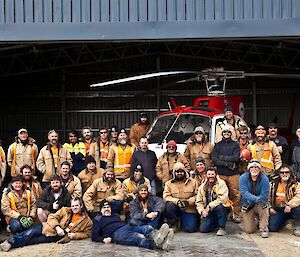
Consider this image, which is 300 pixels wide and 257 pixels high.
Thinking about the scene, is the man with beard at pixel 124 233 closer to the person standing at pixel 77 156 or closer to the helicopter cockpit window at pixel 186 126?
the person standing at pixel 77 156

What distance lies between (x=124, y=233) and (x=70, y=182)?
1.60 meters

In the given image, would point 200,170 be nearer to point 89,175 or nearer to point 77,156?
point 89,175

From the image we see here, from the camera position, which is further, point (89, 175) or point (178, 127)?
point (178, 127)

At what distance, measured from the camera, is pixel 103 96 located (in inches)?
811

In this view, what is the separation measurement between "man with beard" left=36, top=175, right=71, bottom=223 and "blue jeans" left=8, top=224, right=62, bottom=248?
22 cm

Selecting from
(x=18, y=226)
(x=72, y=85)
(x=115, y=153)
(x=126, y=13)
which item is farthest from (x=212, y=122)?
(x=72, y=85)

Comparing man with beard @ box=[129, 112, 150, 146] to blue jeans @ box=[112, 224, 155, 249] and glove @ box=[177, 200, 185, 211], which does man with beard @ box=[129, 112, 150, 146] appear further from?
blue jeans @ box=[112, 224, 155, 249]

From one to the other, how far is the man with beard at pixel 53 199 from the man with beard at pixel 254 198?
294cm

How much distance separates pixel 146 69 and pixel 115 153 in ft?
36.2

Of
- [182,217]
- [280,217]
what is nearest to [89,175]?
[182,217]

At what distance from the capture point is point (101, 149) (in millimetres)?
10742

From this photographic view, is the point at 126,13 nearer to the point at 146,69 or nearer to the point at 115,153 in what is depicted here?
the point at 115,153

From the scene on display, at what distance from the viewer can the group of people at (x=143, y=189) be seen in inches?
340

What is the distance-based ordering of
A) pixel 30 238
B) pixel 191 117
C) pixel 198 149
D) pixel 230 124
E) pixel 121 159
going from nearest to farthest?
pixel 30 238 → pixel 121 159 → pixel 198 149 → pixel 230 124 → pixel 191 117
